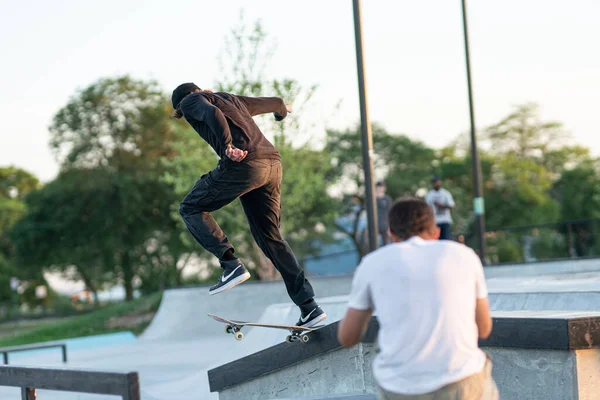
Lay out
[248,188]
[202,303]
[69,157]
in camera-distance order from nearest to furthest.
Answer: [248,188]
[202,303]
[69,157]

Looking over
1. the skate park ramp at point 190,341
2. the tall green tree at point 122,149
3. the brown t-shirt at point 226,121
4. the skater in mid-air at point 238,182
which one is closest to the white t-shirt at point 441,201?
the skate park ramp at point 190,341

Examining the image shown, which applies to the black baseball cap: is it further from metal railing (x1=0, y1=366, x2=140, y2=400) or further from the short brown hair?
the short brown hair

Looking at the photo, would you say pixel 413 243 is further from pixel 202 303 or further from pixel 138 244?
pixel 138 244

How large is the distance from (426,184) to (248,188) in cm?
4329

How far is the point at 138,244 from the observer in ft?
134

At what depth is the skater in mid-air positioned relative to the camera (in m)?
5.29

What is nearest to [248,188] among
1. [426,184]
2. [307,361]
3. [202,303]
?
[307,361]

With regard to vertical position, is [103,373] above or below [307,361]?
above

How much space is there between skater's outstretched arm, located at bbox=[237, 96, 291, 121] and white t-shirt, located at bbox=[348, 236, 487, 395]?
2.83m

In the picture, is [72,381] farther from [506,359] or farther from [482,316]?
[506,359]

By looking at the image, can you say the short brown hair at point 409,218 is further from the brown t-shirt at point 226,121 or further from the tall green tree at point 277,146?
the tall green tree at point 277,146

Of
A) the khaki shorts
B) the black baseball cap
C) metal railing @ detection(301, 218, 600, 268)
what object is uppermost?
the black baseball cap

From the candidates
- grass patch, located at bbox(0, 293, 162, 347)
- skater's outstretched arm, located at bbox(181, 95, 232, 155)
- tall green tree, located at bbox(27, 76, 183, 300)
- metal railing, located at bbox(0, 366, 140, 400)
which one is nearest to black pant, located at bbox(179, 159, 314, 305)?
skater's outstretched arm, located at bbox(181, 95, 232, 155)

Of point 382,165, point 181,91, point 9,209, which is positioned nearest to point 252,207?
point 181,91
